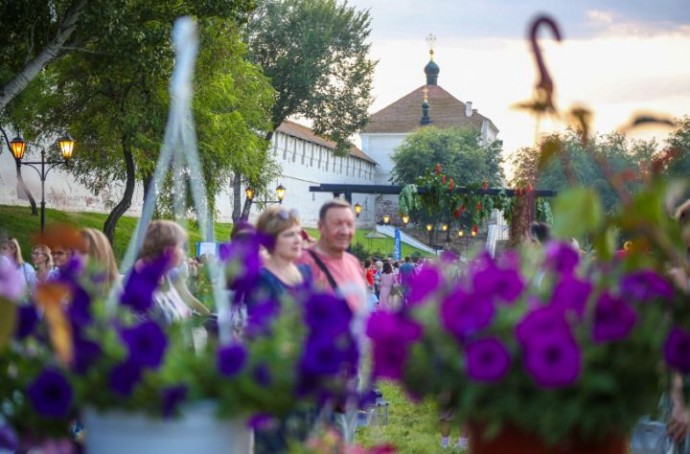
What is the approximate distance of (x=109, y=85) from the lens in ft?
92.3

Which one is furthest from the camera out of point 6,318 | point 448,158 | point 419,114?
point 419,114

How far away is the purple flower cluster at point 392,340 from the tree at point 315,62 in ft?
141

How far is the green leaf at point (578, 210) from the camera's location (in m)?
2.14

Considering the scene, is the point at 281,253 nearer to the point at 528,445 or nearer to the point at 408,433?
the point at 528,445

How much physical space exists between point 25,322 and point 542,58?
131cm

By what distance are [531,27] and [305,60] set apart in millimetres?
44609

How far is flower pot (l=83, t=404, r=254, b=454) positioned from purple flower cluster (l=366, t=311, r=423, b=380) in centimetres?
35

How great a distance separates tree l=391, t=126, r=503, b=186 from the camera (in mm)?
92312

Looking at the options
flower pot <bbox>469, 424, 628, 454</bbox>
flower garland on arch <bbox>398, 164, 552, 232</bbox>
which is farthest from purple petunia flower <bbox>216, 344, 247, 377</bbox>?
flower garland on arch <bbox>398, 164, 552, 232</bbox>

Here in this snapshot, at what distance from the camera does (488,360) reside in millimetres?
2287

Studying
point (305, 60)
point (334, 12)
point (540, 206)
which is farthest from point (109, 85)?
point (334, 12)

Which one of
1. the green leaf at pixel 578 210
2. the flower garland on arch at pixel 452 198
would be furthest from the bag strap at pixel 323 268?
the flower garland on arch at pixel 452 198

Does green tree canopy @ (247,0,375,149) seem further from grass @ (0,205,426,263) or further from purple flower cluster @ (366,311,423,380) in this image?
purple flower cluster @ (366,311,423,380)

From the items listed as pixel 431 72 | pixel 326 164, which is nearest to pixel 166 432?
pixel 326 164
